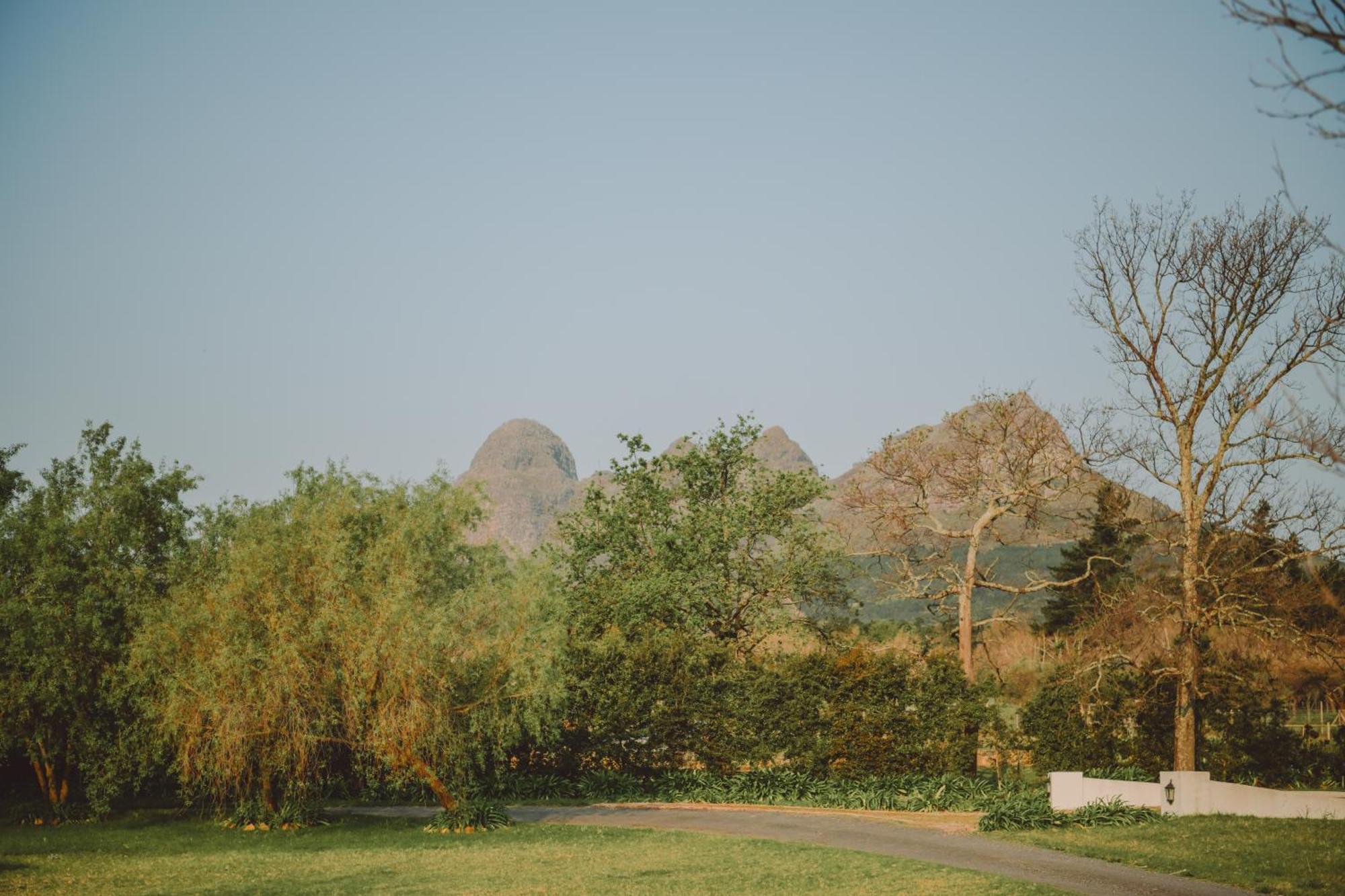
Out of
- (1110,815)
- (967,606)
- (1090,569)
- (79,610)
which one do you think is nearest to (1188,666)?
(1110,815)

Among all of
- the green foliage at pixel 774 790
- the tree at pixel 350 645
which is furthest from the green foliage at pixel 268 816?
the green foliage at pixel 774 790

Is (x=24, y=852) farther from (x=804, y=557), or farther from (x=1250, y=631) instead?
(x=1250, y=631)

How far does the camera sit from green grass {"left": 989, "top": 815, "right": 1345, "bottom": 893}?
39.3ft

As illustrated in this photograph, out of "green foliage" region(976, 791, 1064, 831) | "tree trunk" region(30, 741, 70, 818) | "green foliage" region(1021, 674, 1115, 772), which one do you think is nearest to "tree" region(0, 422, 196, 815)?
"tree trunk" region(30, 741, 70, 818)

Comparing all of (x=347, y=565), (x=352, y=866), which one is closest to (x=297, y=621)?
(x=347, y=565)

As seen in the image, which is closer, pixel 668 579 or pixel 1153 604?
pixel 1153 604

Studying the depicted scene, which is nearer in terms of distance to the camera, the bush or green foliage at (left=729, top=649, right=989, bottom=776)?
the bush

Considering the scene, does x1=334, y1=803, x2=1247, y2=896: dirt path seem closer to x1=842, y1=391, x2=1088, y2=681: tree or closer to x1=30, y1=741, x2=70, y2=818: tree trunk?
x1=30, y1=741, x2=70, y2=818: tree trunk

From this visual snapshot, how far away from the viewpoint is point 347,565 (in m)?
17.2

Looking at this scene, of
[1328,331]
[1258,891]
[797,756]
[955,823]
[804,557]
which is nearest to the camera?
[1258,891]

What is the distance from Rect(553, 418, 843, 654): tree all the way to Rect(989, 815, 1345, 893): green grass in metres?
12.7

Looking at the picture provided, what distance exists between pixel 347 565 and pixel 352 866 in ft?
15.6

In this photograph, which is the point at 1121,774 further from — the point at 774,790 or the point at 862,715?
the point at 774,790

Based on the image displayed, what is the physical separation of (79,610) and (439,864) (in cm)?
862
